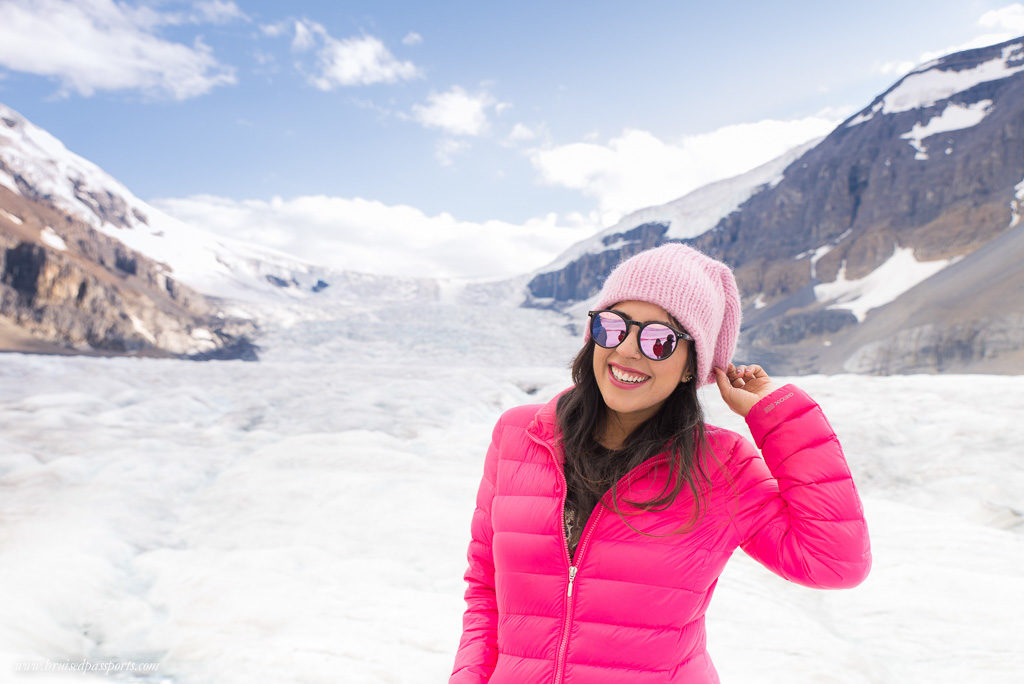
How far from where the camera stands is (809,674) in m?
2.44

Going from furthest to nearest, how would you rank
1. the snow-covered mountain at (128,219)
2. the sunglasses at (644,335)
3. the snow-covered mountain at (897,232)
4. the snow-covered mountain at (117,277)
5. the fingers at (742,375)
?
the snow-covered mountain at (128,219)
the snow-covered mountain at (897,232)
the snow-covered mountain at (117,277)
the fingers at (742,375)
the sunglasses at (644,335)

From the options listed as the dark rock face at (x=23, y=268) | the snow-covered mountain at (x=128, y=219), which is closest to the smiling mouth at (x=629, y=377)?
the dark rock face at (x=23, y=268)

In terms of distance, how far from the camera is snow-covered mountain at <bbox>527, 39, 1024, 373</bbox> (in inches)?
965

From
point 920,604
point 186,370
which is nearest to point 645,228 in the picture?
point 186,370

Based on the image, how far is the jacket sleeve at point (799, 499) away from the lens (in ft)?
3.74

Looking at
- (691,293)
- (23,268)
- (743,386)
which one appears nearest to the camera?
(691,293)

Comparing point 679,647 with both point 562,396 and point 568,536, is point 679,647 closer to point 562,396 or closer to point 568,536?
point 568,536

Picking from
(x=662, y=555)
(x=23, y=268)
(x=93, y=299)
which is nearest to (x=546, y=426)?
(x=662, y=555)

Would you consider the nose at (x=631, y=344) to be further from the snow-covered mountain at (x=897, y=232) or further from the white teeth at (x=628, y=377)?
the snow-covered mountain at (x=897, y=232)

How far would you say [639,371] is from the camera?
1.27m

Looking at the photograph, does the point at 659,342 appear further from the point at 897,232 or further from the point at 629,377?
the point at 897,232

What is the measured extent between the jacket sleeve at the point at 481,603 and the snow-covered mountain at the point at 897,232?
24458 millimetres

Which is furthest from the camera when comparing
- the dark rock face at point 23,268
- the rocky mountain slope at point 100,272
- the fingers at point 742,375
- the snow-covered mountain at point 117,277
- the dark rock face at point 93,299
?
the snow-covered mountain at point 117,277

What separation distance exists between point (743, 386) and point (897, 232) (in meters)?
50.9
